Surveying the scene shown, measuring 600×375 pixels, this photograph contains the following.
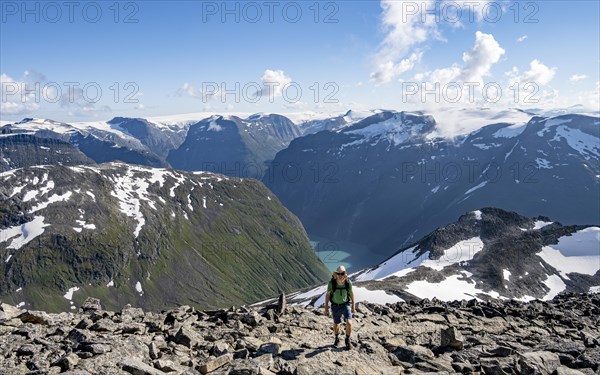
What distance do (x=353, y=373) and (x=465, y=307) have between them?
21331 millimetres

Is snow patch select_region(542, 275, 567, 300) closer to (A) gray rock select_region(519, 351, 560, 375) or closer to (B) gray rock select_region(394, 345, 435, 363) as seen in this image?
(A) gray rock select_region(519, 351, 560, 375)

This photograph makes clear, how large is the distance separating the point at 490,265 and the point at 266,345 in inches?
4329

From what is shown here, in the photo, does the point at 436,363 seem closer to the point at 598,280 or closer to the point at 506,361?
the point at 506,361

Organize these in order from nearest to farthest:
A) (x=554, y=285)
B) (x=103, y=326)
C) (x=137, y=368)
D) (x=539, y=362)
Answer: (x=137, y=368)
(x=539, y=362)
(x=103, y=326)
(x=554, y=285)

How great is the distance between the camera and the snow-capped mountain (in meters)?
98.2

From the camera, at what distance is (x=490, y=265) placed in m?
116

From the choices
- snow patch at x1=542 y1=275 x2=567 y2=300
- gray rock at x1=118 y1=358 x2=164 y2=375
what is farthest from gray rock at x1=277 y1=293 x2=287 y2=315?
snow patch at x1=542 y1=275 x2=567 y2=300

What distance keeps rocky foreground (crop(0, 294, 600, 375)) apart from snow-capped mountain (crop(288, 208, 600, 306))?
57.8m

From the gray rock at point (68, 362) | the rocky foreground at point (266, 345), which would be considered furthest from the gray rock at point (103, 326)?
the gray rock at point (68, 362)

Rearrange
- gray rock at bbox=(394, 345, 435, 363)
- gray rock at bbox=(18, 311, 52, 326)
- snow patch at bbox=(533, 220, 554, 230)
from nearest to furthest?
1. gray rock at bbox=(394, 345, 435, 363)
2. gray rock at bbox=(18, 311, 52, 326)
3. snow patch at bbox=(533, 220, 554, 230)

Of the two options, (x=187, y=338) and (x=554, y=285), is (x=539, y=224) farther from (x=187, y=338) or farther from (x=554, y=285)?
(x=187, y=338)

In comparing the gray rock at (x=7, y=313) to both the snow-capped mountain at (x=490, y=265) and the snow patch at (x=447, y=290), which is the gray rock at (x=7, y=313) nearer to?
the snow-capped mountain at (x=490, y=265)

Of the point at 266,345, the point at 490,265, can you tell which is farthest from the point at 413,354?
the point at 490,265

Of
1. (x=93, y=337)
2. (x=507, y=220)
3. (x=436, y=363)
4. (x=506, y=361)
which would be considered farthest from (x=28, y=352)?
(x=507, y=220)
